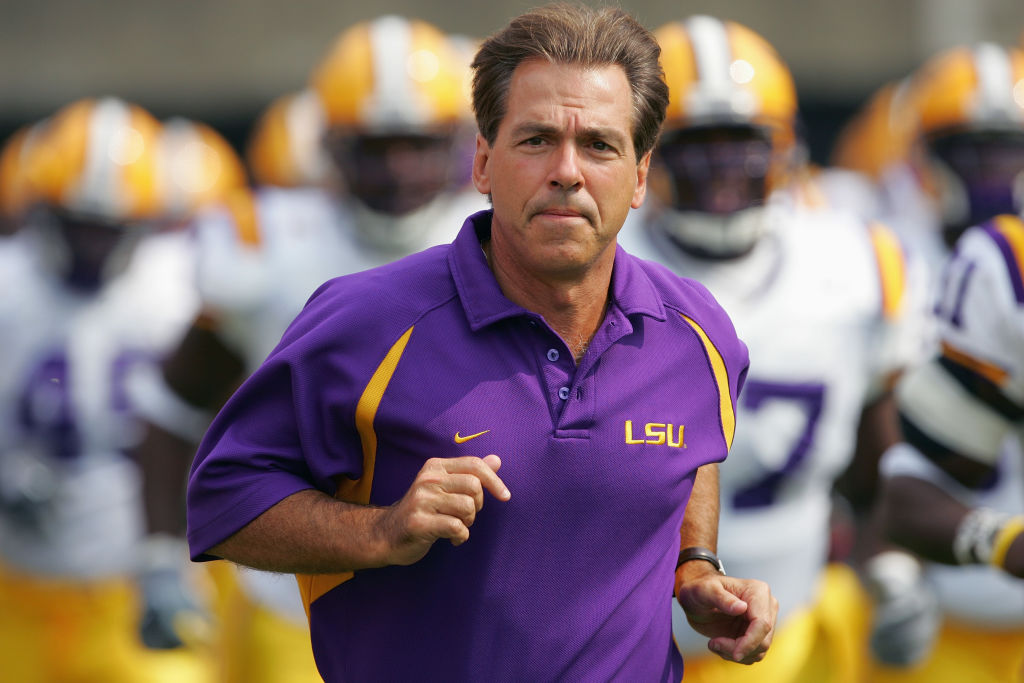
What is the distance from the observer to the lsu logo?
225 centimetres

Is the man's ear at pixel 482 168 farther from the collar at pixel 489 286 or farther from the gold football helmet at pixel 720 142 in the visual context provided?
the gold football helmet at pixel 720 142

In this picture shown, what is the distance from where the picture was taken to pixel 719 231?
4.33m

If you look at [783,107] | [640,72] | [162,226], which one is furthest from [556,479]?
[162,226]

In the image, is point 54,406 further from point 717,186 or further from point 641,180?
point 641,180

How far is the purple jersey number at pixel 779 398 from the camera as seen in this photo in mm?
4184

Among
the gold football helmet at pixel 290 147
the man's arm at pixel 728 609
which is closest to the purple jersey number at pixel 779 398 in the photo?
the man's arm at pixel 728 609

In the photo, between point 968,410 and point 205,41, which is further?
point 205,41

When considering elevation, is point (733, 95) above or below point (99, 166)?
above

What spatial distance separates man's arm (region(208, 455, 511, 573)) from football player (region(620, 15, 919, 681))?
6.65 feet

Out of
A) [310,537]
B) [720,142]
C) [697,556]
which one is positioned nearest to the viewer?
[310,537]

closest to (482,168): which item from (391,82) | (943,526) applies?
(943,526)

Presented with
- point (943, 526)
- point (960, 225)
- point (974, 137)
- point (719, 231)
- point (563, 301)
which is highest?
point (563, 301)

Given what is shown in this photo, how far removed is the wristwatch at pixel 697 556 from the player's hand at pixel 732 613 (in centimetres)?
9

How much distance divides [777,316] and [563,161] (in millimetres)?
2189
